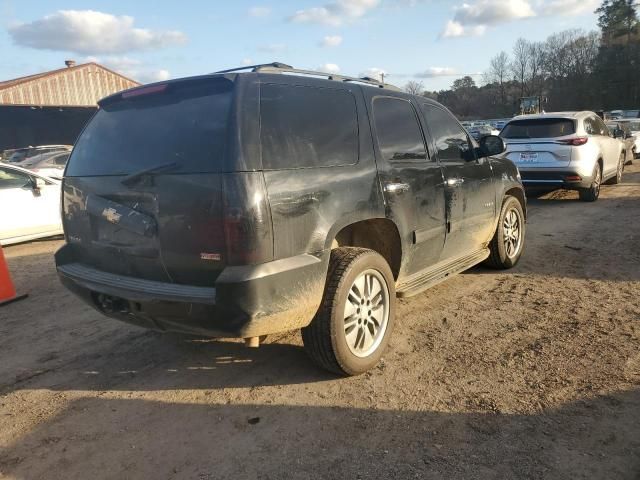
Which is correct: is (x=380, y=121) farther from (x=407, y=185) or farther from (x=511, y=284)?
(x=511, y=284)

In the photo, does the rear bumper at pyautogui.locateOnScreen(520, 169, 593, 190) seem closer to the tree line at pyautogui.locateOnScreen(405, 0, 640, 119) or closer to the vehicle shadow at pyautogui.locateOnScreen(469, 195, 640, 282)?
the vehicle shadow at pyautogui.locateOnScreen(469, 195, 640, 282)

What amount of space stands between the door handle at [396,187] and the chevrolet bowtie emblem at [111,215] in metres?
1.81

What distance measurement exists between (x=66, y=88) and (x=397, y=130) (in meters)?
30.9

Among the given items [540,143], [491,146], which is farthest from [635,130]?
[491,146]

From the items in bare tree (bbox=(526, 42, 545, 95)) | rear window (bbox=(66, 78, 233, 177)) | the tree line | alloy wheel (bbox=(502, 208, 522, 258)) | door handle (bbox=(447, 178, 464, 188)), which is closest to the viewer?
rear window (bbox=(66, 78, 233, 177))

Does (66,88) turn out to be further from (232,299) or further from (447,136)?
(232,299)

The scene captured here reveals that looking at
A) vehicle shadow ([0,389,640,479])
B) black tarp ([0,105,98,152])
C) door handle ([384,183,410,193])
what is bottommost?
vehicle shadow ([0,389,640,479])

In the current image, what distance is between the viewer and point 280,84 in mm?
3121

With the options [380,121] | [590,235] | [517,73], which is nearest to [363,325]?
[380,121]

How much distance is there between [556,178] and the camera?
9.89 m

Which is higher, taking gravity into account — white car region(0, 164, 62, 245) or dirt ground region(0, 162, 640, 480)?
white car region(0, 164, 62, 245)

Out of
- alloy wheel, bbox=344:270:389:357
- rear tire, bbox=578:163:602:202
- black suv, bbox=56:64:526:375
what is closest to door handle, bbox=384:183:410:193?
black suv, bbox=56:64:526:375

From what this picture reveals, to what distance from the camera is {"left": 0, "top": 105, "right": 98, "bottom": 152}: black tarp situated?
30.9 meters

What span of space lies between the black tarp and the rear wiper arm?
3040 cm
